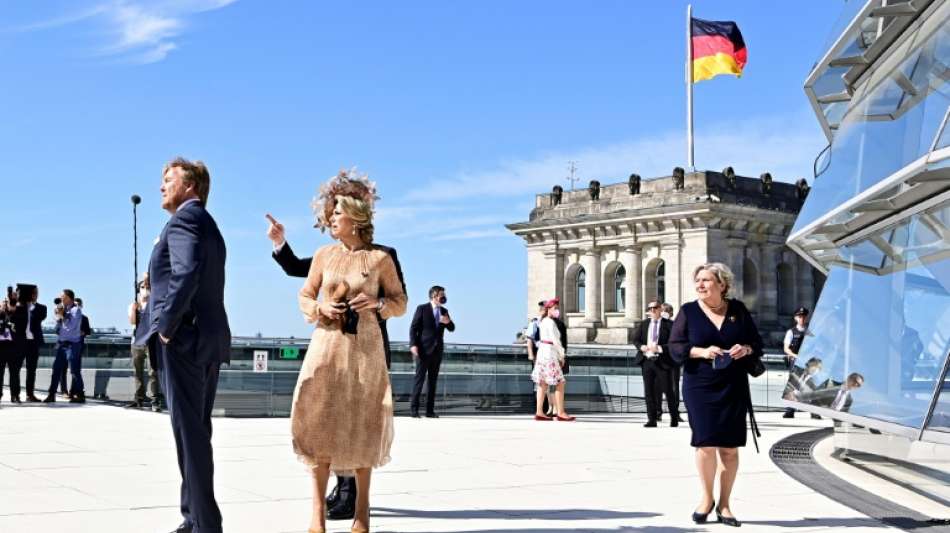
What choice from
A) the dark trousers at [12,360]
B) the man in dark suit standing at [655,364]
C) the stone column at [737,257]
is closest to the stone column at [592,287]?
the stone column at [737,257]

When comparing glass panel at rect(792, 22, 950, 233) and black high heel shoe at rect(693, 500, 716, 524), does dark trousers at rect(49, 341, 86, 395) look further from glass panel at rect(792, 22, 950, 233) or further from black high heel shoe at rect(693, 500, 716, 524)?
black high heel shoe at rect(693, 500, 716, 524)

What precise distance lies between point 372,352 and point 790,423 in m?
13.0

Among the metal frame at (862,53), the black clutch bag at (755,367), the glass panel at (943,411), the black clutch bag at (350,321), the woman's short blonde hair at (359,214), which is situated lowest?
the glass panel at (943,411)

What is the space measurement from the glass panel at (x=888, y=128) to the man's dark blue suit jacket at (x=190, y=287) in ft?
15.5

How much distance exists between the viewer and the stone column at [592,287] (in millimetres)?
57625

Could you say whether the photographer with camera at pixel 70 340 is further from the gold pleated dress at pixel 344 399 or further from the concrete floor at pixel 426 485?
the gold pleated dress at pixel 344 399

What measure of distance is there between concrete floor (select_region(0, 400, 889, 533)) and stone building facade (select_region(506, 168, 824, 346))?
39341 millimetres

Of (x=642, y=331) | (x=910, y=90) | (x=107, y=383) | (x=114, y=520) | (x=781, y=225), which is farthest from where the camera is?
(x=781, y=225)

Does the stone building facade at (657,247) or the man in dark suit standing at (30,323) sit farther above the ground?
the stone building facade at (657,247)

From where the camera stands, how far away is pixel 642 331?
17.0 meters

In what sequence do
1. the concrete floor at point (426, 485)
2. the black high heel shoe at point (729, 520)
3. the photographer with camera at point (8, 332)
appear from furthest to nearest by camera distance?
the photographer with camera at point (8, 332) → the black high heel shoe at point (729, 520) → the concrete floor at point (426, 485)

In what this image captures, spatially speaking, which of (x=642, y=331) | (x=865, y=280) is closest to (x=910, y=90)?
(x=865, y=280)

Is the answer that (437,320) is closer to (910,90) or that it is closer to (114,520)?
(910,90)

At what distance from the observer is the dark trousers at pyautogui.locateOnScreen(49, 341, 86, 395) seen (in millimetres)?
18562
